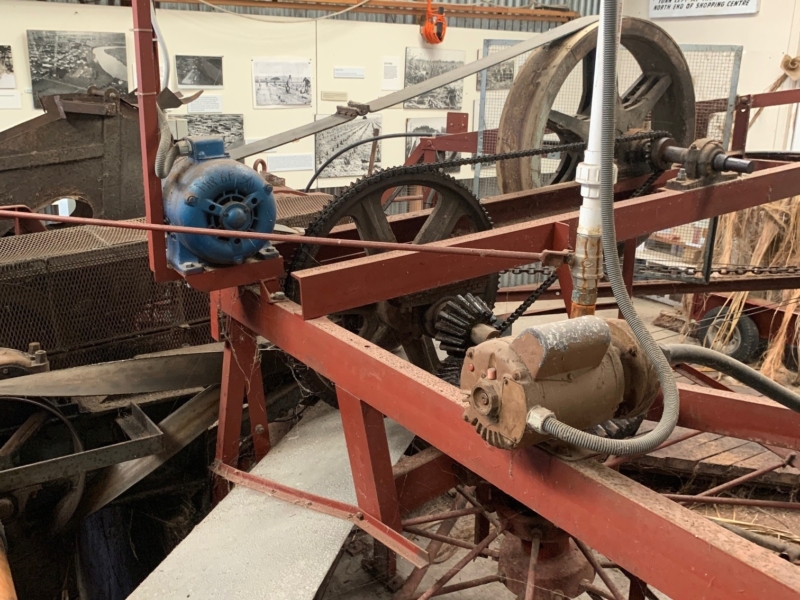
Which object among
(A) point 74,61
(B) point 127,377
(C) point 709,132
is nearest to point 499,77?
(C) point 709,132

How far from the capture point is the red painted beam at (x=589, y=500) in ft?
4.05

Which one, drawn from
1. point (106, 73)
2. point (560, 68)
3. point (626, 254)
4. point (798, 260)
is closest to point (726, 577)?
point (626, 254)

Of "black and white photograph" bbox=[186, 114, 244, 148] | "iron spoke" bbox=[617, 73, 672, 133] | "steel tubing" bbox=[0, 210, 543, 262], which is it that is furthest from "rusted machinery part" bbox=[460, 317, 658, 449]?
"black and white photograph" bbox=[186, 114, 244, 148]

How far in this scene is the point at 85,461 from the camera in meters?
2.55

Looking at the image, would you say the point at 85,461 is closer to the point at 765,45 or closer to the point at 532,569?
the point at 532,569

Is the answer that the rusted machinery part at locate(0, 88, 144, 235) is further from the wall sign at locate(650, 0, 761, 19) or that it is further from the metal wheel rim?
the wall sign at locate(650, 0, 761, 19)

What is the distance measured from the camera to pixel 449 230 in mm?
2879

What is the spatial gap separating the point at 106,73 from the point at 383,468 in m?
3.74

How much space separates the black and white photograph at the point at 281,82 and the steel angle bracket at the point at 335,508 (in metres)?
3.42

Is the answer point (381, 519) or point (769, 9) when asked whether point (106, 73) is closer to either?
point (381, 519)

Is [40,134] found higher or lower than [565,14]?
lower

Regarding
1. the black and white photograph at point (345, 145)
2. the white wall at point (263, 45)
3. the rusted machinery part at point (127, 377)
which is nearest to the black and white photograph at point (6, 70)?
the white wall at point (263, 45)

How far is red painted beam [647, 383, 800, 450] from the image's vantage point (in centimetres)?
196

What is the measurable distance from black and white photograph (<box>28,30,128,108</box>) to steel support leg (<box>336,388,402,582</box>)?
11.3ft
